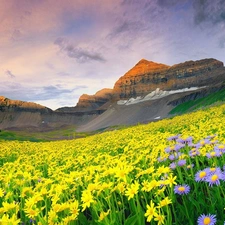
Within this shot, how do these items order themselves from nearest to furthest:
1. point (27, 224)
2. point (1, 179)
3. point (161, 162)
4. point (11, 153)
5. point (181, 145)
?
point (27, 224) < point (181, 145) < point (161, 162) < point (1, 179) < point (11, 153)

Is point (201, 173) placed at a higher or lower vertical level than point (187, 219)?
higher

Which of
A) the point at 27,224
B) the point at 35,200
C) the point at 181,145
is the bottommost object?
the point at 27,224

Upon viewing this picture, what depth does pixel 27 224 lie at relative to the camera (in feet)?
13.2

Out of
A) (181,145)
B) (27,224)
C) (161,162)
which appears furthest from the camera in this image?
(161,162)

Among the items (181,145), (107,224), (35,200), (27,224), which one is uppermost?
(181,145)

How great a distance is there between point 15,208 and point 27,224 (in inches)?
35.4

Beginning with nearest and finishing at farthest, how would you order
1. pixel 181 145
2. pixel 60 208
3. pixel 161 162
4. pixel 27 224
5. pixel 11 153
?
1. pixel 60 208
2. pixel 27 224
3. pixel 181 145
4. pixel 161 162
5. pixel 11 153

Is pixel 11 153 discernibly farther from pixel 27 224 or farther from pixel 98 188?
pixel 98 188

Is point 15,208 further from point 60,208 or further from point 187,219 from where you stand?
point 187,219

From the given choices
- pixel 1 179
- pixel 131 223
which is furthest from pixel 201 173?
pixel 1 179

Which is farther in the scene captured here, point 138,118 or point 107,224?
point 138,118

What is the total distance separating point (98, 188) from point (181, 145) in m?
1.98

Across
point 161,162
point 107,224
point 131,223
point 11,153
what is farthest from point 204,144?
point 11,153

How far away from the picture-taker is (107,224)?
106 inches
